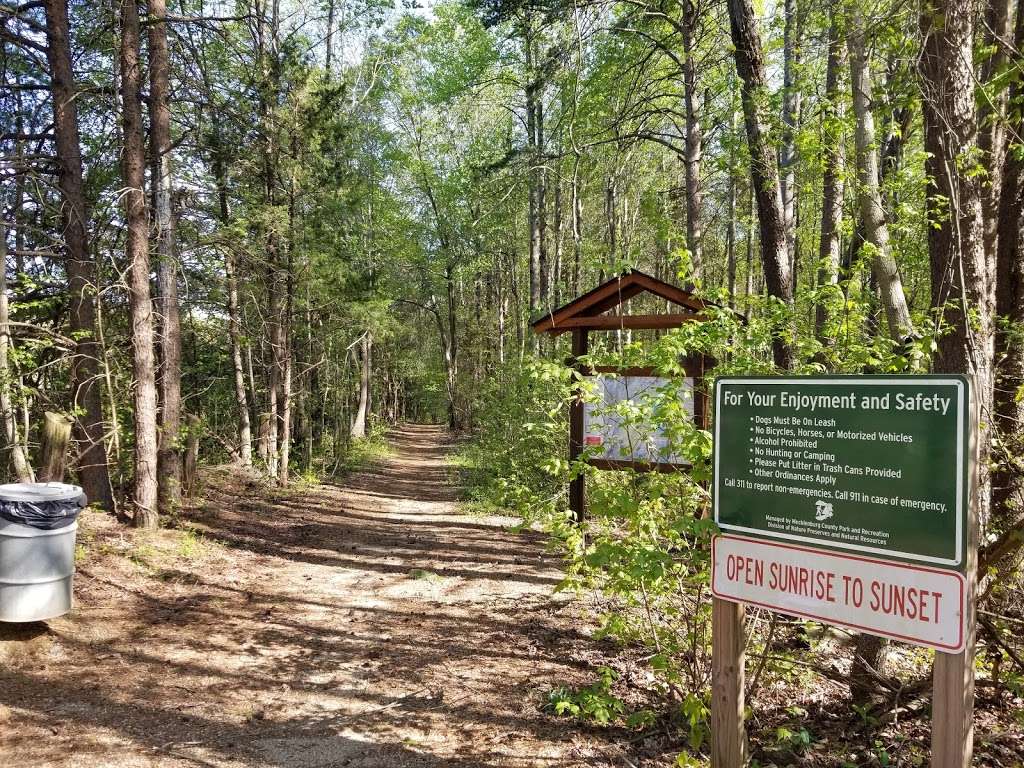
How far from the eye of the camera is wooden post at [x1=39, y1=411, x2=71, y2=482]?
19.6 feet

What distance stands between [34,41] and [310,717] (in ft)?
30.4

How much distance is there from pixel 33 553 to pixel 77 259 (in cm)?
539

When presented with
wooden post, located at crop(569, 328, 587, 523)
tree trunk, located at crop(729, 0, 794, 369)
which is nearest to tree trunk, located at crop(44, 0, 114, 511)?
wooden post, located at crop(569, 328, 587, 523)

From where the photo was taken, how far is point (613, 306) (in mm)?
8086

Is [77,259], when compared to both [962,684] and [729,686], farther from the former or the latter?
[962,684]

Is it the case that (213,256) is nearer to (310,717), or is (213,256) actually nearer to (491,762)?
(310,717)

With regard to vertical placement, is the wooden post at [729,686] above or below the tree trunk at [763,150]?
below

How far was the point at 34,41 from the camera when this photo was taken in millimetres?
8391

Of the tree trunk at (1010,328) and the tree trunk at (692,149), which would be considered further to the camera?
the tree trunk at (692,149)

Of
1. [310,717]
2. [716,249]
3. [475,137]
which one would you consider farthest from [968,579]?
[716,249]

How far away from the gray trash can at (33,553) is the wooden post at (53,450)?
999 mm

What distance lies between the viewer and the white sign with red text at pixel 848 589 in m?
2.19

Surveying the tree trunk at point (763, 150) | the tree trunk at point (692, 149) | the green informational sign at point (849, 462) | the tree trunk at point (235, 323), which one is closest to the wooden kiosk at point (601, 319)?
the tree trunk at point (763, 150)

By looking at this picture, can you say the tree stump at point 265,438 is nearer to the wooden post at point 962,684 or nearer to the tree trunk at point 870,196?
the tree trunk at point 870,196
